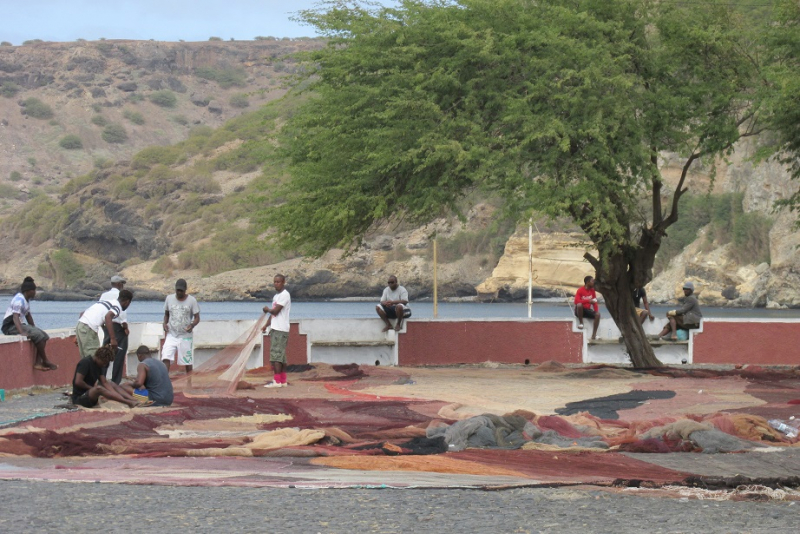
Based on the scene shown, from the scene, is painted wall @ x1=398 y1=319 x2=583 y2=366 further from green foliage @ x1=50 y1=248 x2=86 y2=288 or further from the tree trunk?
green foliage @ x1=50 y1=248 x2=86 y2=288

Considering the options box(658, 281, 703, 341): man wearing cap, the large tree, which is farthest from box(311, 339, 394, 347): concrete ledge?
box(658, 281, 703, 341): man wearing cap

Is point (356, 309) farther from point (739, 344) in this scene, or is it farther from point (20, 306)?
point (20, 306)

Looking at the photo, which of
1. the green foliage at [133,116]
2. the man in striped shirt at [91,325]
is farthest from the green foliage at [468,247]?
the man in striped shirt at [91,325]

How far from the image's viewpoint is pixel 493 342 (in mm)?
24656

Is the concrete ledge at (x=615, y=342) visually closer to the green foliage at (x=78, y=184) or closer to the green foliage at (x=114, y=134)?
the green foliage at (x=78, y=184)

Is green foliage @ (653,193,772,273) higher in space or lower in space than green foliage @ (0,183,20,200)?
lower

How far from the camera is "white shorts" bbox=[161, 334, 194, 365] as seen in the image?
57.6ft

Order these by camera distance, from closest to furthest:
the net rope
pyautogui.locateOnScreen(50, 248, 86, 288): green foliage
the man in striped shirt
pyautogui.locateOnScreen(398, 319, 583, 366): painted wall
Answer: the man in striped shirt
the net rope
pyautogui.locateOnScreen(398, 319, 583, 366): painted wall
pyautogui.locateOnScreen(50, 248, 86, 288): green foliage

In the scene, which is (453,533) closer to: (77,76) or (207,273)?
(207,273)

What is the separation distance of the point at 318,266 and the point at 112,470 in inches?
4121

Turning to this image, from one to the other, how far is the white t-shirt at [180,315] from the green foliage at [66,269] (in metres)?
108

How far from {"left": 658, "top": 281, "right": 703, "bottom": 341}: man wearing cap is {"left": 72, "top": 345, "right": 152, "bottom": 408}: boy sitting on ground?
13.4 metres

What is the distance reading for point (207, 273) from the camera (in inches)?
4673

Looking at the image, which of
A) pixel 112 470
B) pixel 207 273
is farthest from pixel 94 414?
pixel 207 273
